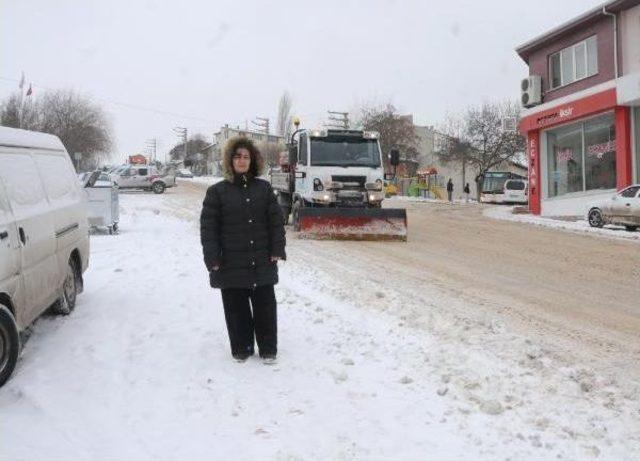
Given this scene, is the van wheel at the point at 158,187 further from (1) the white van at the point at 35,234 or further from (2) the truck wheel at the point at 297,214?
(1) the white van at the point at 35,234

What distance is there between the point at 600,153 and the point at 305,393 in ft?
68.8

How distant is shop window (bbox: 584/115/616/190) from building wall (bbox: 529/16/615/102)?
4.54 feet

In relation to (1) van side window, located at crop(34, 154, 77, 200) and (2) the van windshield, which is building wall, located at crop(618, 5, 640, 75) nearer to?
(1) van side window, located at crop(34, 154, 77, 200)

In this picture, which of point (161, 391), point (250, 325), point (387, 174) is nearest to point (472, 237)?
point (387, 174)

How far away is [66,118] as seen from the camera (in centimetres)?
4944

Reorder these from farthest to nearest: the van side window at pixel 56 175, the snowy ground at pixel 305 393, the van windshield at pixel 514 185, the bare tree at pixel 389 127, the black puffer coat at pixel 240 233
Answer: the bare tree at pixel 389 127
the van windshield at pixel 514 185
the van side window at pixel 56 175
the black puffer coat at pixel 240 233
the snowy ground at pixel 305 393

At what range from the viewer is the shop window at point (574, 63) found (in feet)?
74.4

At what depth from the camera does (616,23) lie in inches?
838

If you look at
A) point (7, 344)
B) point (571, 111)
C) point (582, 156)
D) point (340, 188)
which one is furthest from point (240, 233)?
point (582, 156)

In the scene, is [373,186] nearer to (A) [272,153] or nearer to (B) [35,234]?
(B) [35,234]

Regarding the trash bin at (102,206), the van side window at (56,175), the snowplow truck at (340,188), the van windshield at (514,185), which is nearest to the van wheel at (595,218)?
the snowplow truck at (340,188)

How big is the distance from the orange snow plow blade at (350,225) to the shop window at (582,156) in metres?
11.4

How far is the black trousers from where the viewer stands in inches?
209

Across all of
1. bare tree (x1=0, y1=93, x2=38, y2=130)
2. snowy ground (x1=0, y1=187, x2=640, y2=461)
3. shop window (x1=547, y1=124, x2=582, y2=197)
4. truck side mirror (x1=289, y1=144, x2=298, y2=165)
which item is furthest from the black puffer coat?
bare tree (x1=0, y1=93, x2=38, y2=130)
